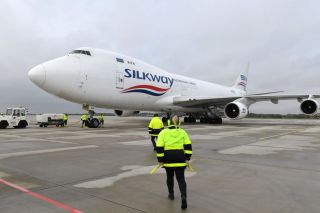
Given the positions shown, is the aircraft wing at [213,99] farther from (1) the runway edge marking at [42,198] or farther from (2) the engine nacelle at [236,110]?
(1) the runway edge marking at [42,198]

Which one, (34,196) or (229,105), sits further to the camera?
(229,105)

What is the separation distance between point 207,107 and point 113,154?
19917 millimetres

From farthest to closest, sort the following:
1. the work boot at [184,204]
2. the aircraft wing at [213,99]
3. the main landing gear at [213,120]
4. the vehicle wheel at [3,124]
A: 1. the main landing gear at [213,120]
2. the aircraft wing at [213,99]
3. the vehicle wheel at [3,124]
4. the work boot at [184,204]

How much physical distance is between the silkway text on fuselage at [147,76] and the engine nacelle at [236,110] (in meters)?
5.19

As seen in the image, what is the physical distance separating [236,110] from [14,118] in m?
16.9

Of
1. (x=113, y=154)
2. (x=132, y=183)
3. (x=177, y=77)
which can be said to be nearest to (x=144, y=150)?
(x=113, y=154)

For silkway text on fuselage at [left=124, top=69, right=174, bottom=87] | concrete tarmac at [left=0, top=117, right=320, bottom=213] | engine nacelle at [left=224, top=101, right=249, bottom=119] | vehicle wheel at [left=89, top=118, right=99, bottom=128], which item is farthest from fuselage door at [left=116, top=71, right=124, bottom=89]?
concrete tarmac at [left=0, top=117, right=320, bottom=213]

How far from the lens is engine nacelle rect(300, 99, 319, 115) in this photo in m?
22.9

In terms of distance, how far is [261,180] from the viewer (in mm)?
5188

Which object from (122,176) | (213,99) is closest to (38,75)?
(122,176)

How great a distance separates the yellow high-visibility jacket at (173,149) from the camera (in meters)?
3.93

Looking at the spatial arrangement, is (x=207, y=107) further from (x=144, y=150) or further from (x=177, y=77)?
(x=144, y=150)

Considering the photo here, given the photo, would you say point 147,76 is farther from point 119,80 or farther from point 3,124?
point 3,124

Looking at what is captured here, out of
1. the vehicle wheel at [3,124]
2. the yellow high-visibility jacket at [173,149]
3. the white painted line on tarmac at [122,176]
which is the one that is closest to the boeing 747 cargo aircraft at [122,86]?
the vehicle wheel at [3,124]
